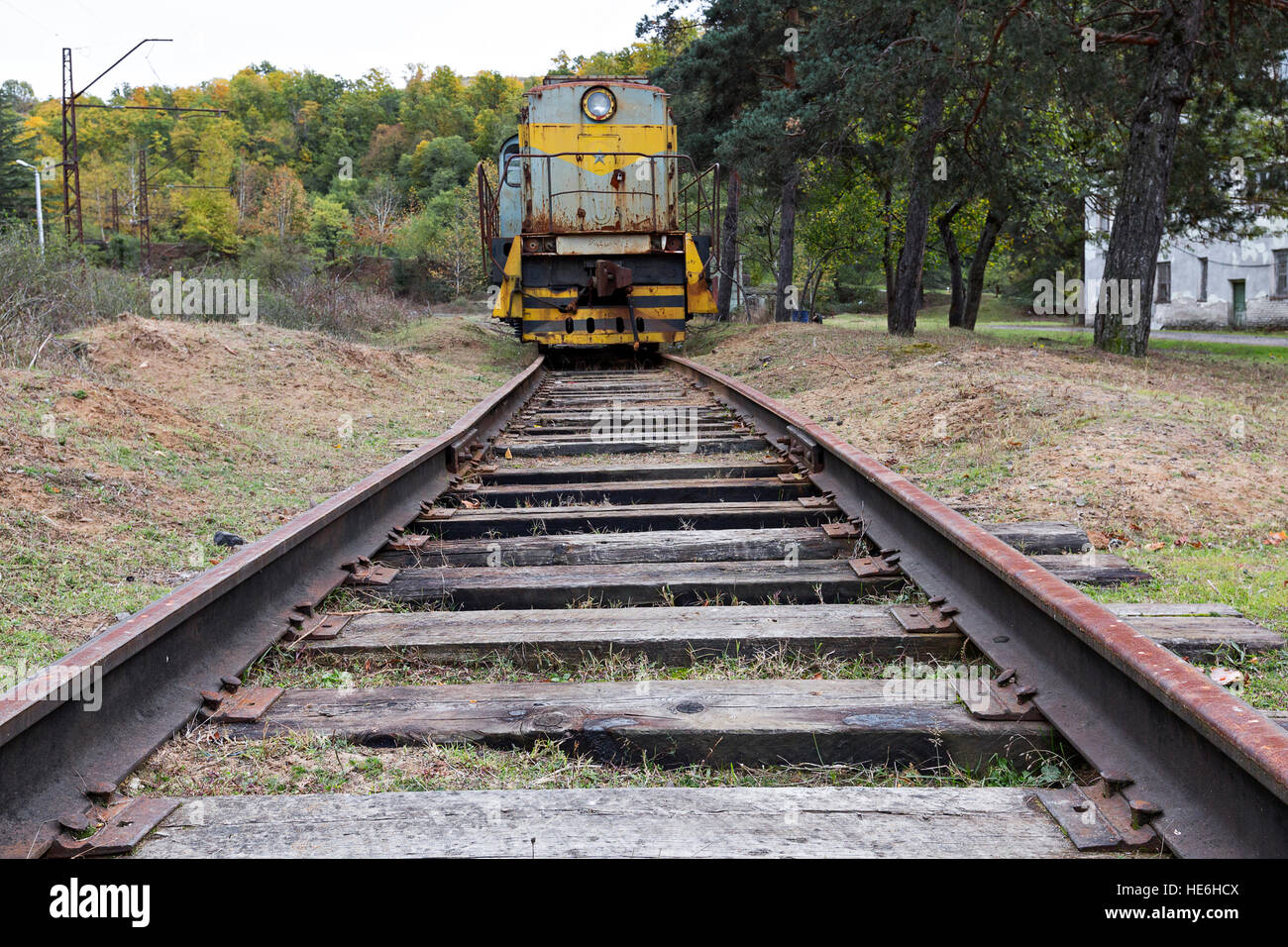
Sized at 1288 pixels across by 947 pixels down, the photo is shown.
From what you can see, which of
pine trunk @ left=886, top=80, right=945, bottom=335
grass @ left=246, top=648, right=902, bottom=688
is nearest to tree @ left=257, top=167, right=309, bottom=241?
pine trunk @ left=886, top=80, right=945, bottom=335

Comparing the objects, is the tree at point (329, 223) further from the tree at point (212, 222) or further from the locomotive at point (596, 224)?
the locomotive at point (596, 224)

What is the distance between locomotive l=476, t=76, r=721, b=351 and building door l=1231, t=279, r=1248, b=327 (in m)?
22.4

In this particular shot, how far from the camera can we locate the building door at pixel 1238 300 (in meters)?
28.8

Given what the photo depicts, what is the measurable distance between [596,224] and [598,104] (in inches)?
63.9

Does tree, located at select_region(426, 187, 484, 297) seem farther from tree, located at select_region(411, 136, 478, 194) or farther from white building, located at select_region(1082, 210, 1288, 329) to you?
white building, located at select_region(1082, 210, 1288, 329)

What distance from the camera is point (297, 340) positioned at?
1101 centimetres

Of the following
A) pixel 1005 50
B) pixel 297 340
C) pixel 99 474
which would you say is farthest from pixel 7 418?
pixel 1005 50

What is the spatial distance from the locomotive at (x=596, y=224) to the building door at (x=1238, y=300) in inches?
883

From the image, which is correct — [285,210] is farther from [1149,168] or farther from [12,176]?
[1149,168]

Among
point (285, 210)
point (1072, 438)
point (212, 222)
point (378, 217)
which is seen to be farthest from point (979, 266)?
point (212, 222)

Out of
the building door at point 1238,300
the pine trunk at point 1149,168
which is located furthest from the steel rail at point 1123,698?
the building door at point 1238,300

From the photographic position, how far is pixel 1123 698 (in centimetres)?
213

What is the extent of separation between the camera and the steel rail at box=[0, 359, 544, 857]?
187cm

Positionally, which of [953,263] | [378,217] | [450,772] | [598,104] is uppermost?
[378,217]
